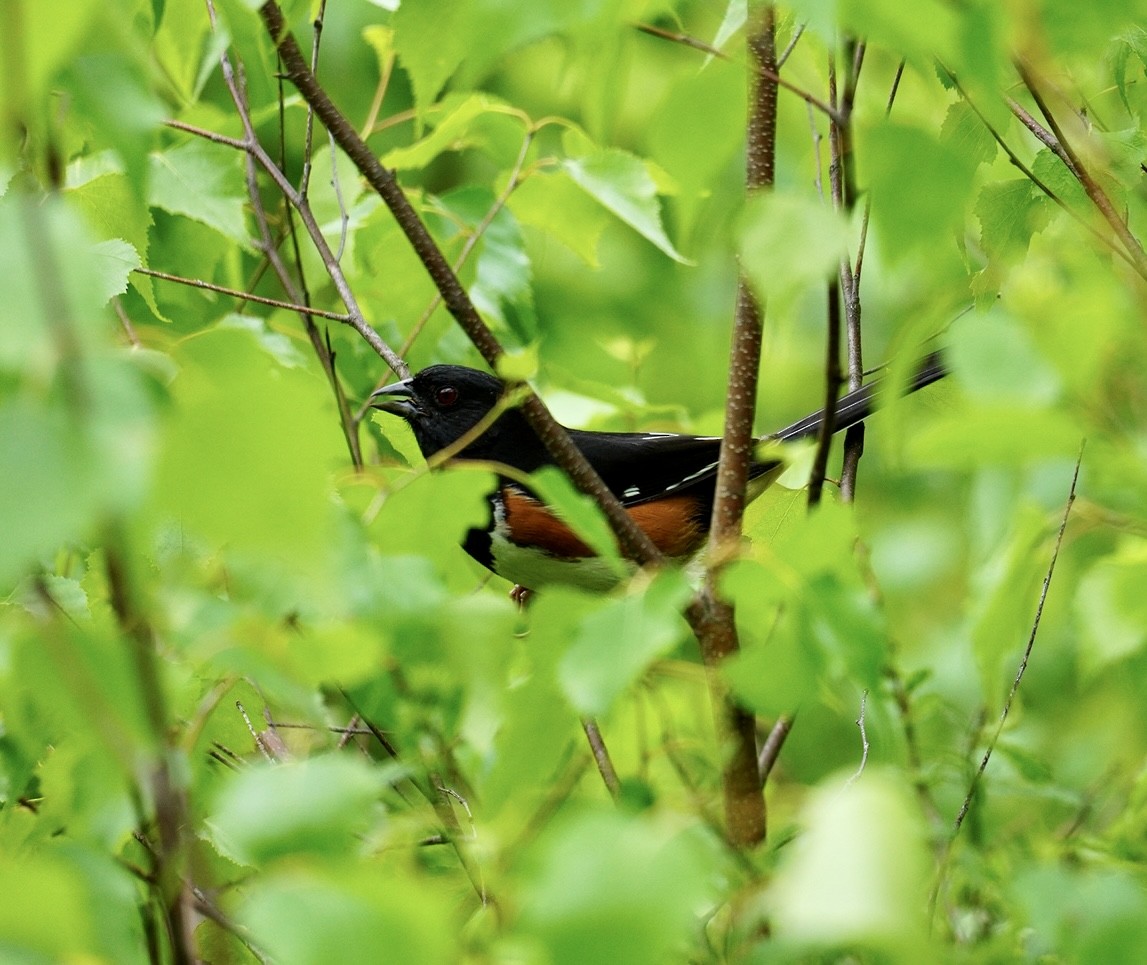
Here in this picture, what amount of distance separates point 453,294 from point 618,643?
2.28 ft

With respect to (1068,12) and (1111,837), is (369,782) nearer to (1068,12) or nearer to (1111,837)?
(1068,12)

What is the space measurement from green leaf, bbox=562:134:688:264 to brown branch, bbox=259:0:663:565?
0.57 metres

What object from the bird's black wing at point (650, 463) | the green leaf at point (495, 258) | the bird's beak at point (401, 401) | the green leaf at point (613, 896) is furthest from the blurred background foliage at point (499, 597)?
the bird's black wing at point (650, 463)

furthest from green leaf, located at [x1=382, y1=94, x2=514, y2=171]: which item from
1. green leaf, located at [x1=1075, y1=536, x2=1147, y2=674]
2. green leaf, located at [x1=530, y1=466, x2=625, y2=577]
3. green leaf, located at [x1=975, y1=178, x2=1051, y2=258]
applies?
green leaf, located at [x1=1075, y1=536, x2=1147, y2=674]

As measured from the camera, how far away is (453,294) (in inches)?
63.7

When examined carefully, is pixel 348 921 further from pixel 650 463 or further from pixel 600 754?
pixel 650 463

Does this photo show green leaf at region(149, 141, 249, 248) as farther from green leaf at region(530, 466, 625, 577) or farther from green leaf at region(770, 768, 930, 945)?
green leaf at region(770, 768, 930, 945)

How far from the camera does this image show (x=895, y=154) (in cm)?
101

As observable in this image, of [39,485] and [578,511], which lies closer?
[39,485]

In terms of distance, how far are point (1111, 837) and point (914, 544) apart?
4160mm

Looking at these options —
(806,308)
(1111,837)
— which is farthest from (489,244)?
(806,308)

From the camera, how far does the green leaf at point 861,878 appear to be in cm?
73

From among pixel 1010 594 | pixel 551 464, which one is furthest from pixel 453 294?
pixel 551 464

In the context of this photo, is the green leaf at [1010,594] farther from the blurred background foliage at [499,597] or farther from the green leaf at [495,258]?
the green leaf at [495,258]
